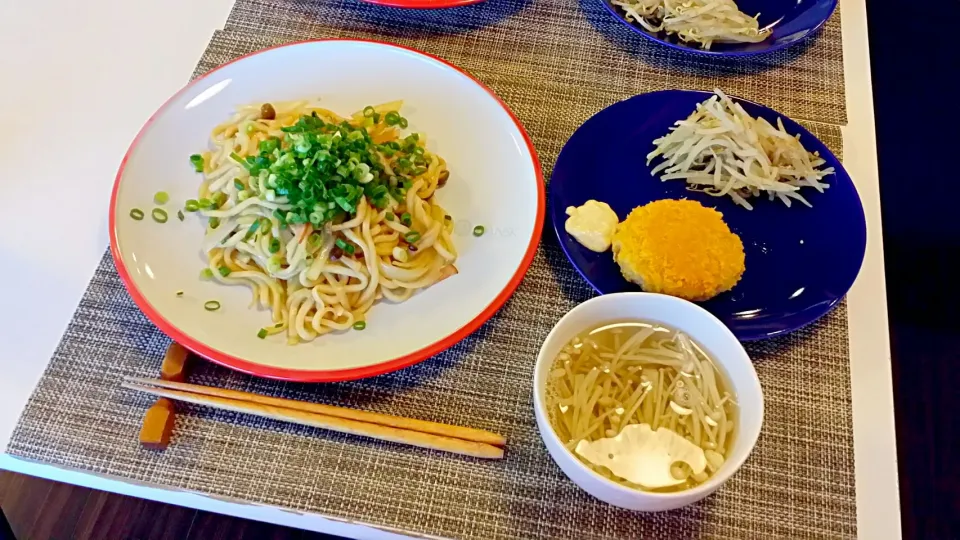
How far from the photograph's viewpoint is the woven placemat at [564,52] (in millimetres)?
1664

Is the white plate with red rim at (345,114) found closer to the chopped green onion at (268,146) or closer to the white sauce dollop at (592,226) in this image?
the white sauce dollop at (592,226)

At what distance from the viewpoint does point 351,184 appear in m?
1.31

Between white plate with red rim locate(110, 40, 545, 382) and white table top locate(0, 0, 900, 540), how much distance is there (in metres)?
0.21

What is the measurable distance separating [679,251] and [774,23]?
0.87 meters

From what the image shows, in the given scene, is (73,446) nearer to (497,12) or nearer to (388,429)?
(388,429)

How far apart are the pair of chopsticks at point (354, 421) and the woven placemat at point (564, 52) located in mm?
844

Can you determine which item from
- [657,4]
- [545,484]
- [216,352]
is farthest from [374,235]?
[657,4]

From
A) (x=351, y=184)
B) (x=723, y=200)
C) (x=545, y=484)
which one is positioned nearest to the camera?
(x=545, y=484)

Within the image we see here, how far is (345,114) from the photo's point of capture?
1546mm

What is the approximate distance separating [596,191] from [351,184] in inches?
19.6

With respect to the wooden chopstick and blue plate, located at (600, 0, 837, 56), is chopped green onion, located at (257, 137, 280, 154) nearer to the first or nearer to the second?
the wooden chopstick

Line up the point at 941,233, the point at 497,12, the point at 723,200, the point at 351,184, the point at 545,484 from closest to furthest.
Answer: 1. the point at 545,484
2. the point at 351,184
3. the point at 723,200
4. the point at 497,12
5. the point at 941,233

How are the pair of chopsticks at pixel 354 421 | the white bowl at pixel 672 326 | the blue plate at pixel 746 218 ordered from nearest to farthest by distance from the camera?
1. the white bowl at pixel 672 326
2. the pair of chopsticks at pixel 354 421
3. the blue plate at pixel 746 218

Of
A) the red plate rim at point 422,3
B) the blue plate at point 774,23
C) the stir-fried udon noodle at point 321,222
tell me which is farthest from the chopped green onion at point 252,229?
the blue plate at point 774,23
